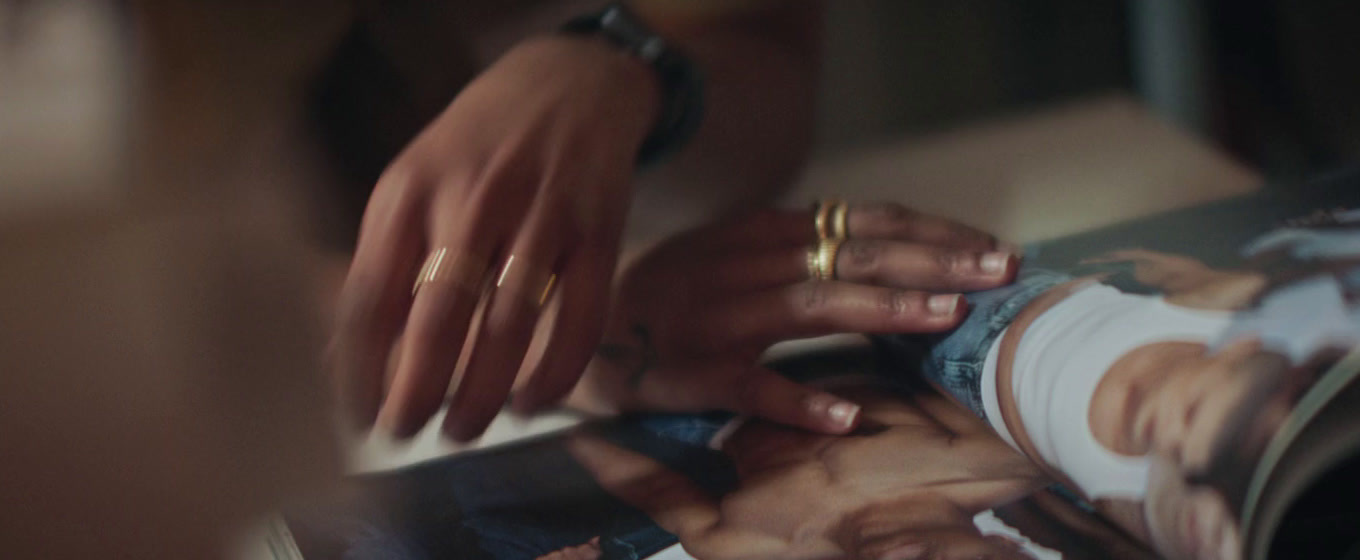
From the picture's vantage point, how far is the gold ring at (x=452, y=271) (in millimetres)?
256

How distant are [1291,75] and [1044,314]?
0.24 metres

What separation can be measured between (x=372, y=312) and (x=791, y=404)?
12 cm

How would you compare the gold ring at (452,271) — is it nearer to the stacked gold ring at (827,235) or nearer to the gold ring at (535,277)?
the gold ring at (535,277)

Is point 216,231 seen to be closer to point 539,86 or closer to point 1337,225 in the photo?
point 539,86

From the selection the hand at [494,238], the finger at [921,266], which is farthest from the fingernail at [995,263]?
the hand at [494,238]

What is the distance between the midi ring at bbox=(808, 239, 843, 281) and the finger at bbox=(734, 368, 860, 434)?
A: 0.04m

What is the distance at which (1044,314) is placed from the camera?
247 millimetres

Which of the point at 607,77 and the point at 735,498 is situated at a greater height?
the point at 607,77

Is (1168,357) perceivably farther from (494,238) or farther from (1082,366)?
(494,238)

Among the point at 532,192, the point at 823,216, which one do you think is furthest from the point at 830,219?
the point at 532,192

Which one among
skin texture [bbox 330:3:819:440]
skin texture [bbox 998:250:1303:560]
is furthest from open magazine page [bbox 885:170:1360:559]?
skin texture [bbox 330:3:819:440]

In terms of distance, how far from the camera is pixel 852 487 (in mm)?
233

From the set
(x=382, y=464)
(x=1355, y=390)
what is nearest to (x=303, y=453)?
(x=382, y=464)

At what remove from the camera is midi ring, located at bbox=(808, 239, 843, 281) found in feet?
0.98
